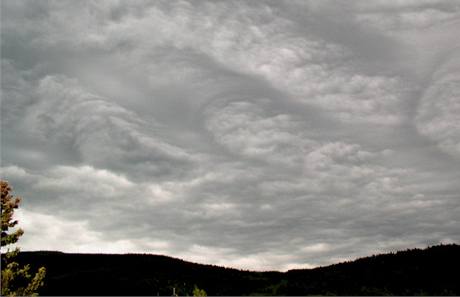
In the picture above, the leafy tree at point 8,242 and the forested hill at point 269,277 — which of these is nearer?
the leafy tree at point 8,242

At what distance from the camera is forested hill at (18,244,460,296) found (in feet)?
155

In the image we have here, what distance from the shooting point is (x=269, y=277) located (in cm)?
5938

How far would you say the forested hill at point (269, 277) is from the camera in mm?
47094

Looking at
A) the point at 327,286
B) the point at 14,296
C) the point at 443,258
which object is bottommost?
the point at 14,296

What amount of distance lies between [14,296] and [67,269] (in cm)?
3713

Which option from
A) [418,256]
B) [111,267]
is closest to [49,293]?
[111,267]

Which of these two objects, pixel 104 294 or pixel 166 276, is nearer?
pixel 104 294

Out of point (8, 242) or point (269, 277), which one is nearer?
point (8, 242)

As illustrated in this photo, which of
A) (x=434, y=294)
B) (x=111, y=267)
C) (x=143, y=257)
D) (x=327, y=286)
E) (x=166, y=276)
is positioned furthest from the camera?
(x=143, y=257)

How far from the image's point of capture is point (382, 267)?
53.2 metres

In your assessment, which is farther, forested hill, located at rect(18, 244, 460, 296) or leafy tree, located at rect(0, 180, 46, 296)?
forested hill, located at rect(18, 244, 460, 296)

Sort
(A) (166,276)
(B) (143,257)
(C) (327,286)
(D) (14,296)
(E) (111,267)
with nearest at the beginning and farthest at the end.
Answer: (D) (14,296), (C) (327,286), (A) (166,276), (E) (111,267), (B) (143,257)

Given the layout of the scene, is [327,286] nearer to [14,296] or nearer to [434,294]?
[434,294]

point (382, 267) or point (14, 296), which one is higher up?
point (382, 267)
